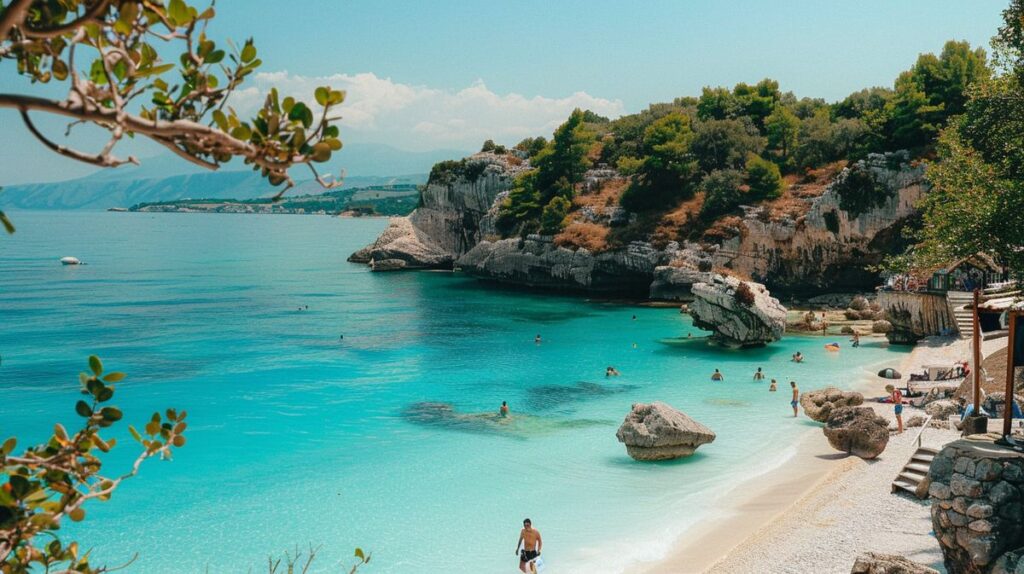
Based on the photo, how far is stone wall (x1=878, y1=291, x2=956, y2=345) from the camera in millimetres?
37938

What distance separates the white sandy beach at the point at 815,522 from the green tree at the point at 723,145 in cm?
4875

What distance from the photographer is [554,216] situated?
68.6m

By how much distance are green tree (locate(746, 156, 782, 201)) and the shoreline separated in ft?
132

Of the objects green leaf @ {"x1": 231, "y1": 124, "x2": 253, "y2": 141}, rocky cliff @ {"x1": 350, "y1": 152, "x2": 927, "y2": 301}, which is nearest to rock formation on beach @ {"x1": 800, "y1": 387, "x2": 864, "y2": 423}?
green leaf @ {"x1": 231, "y1": 124, "x2": 253, "y2": 141}

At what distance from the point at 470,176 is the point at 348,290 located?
72.4ft

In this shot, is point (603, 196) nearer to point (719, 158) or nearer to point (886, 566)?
point (719, 158)

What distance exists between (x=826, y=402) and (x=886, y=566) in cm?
1654

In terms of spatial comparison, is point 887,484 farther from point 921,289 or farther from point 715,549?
point 921,289

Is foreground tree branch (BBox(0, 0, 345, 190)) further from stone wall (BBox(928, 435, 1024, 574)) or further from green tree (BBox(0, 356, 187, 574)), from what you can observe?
stone wall (BBox(928, 435, 1024, 574))

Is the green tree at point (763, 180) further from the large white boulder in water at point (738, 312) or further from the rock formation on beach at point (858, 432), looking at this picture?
the rock formation on beach at point (858, 432)

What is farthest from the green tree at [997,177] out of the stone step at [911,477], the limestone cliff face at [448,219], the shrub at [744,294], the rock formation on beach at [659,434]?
the limestone cliff face at [448,219]

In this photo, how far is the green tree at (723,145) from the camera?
66938 mm

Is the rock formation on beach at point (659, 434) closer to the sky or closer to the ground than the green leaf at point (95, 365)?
closer to the ground

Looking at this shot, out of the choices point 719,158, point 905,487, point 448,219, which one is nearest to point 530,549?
point 905,487
